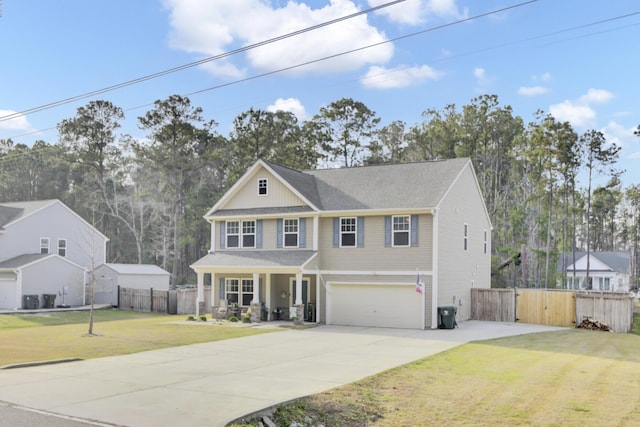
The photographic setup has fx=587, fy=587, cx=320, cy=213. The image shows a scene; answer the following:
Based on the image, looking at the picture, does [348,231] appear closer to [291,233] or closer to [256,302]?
[291,233]

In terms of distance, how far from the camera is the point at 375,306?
26438 millimetres

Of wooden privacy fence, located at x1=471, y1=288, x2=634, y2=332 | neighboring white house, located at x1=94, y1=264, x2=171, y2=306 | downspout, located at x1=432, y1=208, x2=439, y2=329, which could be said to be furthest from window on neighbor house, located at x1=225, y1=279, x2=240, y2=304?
wooden privacy fence, located at x1=471, y1=288, x2=634, y2=332

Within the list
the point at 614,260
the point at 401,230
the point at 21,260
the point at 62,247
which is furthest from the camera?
the point at 614,260

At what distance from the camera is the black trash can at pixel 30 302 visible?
108ft

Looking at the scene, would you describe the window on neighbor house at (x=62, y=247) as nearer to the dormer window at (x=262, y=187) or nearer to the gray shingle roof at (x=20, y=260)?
the gray shingle roof at (x=20, y=260)

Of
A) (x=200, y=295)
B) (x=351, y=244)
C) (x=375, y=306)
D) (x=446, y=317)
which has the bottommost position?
(x=446, y=317)

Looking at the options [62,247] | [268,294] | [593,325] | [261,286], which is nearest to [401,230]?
[268,294]

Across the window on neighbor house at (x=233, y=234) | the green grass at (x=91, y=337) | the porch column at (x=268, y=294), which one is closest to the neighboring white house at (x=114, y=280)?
the green grass at (x=91, y=337)

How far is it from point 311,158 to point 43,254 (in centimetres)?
2466

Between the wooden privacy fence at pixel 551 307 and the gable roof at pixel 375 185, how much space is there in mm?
6375

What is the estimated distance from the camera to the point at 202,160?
5519cm

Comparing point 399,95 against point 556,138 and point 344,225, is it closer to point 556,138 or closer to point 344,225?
point 344,225

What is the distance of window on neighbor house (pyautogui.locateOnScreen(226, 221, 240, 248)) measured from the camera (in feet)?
98.6

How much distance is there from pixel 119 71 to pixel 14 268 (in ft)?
62.4
